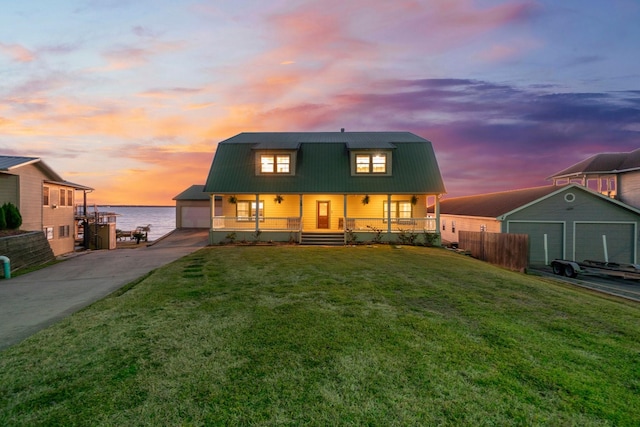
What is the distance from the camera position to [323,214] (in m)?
20.7

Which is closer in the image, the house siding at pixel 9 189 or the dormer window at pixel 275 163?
the house siding at pixel 9 189

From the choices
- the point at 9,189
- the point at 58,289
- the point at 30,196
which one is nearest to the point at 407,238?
the point at 58,289

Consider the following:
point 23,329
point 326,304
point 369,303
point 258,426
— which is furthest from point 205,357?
point 23,329

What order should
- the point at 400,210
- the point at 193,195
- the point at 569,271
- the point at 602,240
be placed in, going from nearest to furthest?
the point at 569,271 → the point at 602,240 → the point at 400,210 → the point at 193,195

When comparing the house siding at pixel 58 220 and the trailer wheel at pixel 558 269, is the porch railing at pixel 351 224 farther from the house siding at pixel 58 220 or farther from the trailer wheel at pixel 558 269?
the house siding at pixel 58 220

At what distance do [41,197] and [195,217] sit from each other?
465 inches

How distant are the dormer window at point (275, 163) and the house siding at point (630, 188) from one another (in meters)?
25.5

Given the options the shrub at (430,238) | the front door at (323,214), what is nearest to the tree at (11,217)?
the front door at (323,214)

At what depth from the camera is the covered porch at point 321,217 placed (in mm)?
Result: 18281

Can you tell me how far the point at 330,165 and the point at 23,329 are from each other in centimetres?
1691

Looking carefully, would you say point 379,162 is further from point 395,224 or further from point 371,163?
point 395,224

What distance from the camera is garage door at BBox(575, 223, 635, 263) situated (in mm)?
17562

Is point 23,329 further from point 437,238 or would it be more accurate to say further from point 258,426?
point 437,238

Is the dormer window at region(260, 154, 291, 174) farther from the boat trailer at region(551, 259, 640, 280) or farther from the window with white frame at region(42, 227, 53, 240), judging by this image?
the boat trailer at region(551, 259, 640, 280)
